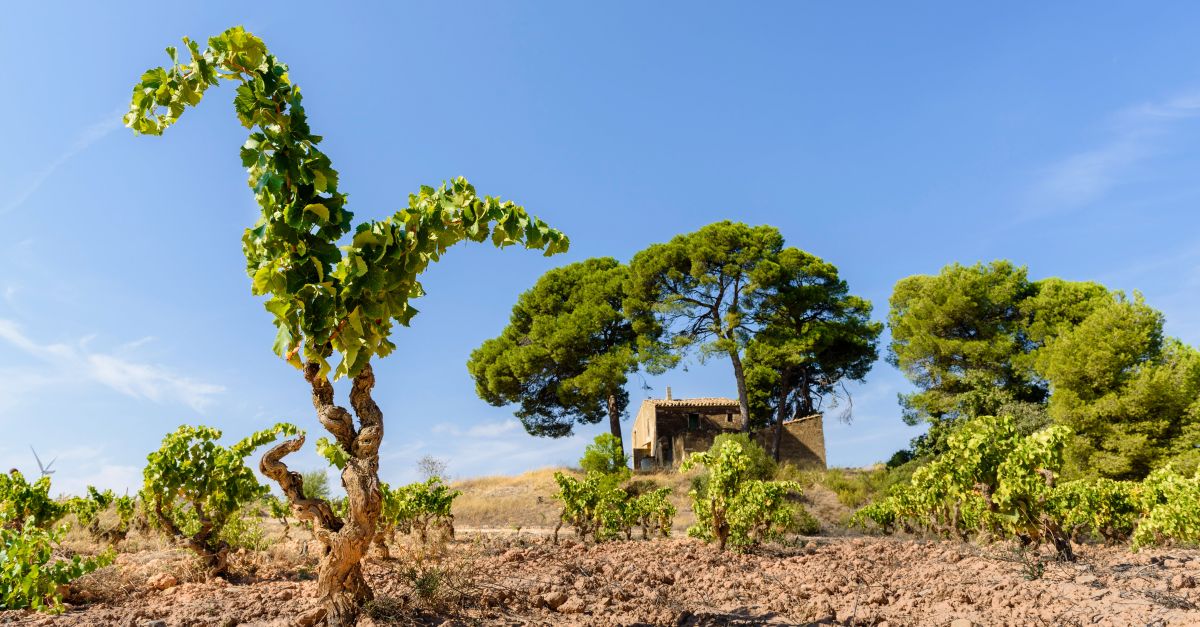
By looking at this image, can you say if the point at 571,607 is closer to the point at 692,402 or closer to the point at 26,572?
the point at 26,572

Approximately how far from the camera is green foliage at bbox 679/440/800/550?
9547 mm

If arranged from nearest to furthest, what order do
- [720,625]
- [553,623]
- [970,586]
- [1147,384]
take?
1. [553,623]
2. [720,625]
3. [970,586]
4. [1147,384]

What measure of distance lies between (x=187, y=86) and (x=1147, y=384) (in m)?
25.7

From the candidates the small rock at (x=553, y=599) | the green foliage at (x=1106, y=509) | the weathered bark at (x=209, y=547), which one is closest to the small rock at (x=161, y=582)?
the weathered bark at (x=209, y=547)

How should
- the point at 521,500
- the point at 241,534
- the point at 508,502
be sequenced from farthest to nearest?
the point at 521,500 < the point at 508,502 < the point at 241,534

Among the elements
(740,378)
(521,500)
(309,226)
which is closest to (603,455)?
(521,500)

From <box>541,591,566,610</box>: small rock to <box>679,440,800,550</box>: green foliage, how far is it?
432 cm

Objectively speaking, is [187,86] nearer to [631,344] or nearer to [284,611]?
[284,611]

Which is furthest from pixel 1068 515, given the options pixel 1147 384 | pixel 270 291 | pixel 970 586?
pixel 1147 384

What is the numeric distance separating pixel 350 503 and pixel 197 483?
14.5 ft

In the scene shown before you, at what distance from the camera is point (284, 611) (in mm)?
4996

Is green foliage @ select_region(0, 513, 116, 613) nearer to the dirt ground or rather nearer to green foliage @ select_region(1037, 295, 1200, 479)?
the dirt ground

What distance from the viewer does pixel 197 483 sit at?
7.76 meters

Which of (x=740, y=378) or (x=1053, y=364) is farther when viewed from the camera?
(x=740, y=378)
